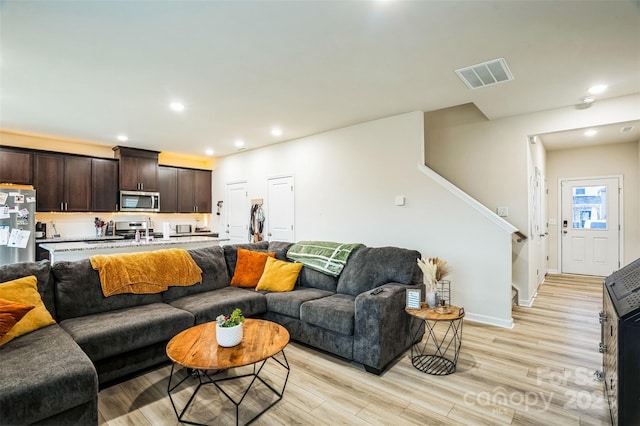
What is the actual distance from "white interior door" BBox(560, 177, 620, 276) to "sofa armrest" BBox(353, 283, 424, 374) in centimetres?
575

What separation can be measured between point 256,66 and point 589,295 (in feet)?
19.4

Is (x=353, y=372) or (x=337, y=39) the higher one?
(x=337, y=39)

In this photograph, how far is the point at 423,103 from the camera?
12.6 feet

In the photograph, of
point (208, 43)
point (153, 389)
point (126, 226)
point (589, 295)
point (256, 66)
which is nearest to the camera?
point (153, 389)

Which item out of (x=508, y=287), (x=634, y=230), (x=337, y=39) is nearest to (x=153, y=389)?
(x=337, y=39)

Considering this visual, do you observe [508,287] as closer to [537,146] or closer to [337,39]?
[537,146]

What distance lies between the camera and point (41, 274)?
2.51m

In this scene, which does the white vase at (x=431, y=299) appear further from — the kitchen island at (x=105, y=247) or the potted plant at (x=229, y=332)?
the kitchen island at (x=105, y=247)

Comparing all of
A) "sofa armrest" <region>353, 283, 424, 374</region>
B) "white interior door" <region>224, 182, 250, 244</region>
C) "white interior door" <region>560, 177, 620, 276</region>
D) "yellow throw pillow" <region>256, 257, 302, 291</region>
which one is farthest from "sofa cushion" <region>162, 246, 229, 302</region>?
"white interior door" <region>560, 177, 620, 276</region>

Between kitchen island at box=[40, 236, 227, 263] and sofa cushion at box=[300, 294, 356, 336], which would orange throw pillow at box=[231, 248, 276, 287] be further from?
kitchen island at box=[40, 236, 227, 263]

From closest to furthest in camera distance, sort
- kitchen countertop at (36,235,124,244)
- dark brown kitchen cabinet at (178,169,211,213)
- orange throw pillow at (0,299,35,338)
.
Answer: orange throw pillow at (0,299,35,338) → kitchen countertop at (36,235,124,244) → dark brown kitchen cabinet at (178,169,211,213)

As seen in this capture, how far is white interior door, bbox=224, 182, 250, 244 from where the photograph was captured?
6.62 meters

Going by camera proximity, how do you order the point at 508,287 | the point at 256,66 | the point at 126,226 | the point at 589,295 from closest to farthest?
1. the point at 256,66
2. the point at 508,287
3. the point at 589,295
4. the point at 126,226

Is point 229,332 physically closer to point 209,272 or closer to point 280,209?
point 209,272
